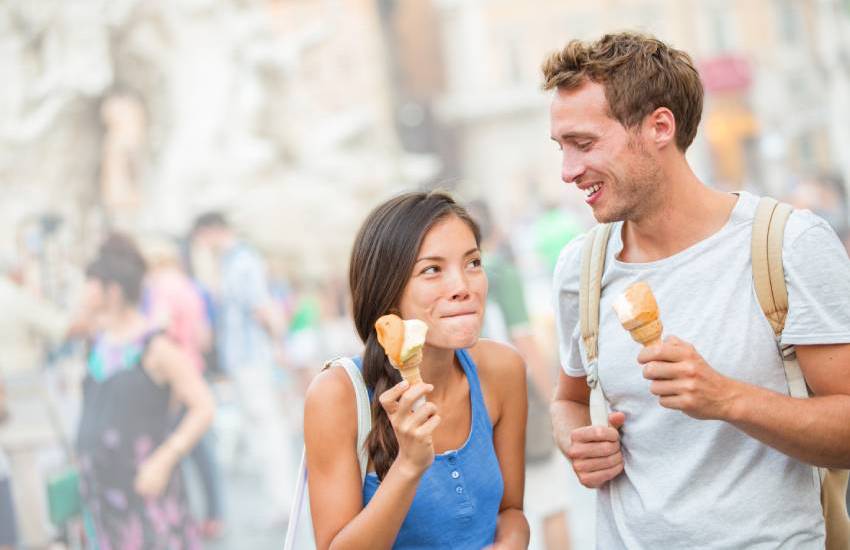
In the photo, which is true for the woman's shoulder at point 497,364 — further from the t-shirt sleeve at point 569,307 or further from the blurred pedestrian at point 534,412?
the blurred pedestrian at point 534,412

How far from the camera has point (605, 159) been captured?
2008 mm

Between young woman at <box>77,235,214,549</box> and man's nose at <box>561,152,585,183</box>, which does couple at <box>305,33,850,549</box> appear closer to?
man's nose at <box>561,152,585,183</box>

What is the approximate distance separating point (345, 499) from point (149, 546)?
170 inches

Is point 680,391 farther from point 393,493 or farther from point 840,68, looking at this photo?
point 840,68

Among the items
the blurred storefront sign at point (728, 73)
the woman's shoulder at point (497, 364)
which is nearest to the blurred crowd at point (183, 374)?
the blurred storefront sign at point (728, 73)

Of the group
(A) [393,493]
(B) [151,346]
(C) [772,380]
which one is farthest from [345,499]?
(B) [151,346]

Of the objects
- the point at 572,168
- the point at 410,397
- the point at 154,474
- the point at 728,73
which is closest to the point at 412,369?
the point at 410,397

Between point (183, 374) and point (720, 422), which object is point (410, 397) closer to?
point (720, 422)

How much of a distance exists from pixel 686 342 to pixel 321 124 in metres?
5.95

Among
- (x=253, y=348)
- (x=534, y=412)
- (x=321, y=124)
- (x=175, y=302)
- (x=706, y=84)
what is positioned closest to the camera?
(x=534, y=412)

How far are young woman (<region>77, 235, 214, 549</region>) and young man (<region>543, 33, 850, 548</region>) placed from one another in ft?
13.8

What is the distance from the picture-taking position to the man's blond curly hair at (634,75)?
201 centimetres

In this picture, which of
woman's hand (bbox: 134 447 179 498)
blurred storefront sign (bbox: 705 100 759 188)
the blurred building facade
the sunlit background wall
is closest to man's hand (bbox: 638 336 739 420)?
woman's hand (bbox: 134 447 179 498)

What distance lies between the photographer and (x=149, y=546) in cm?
579
